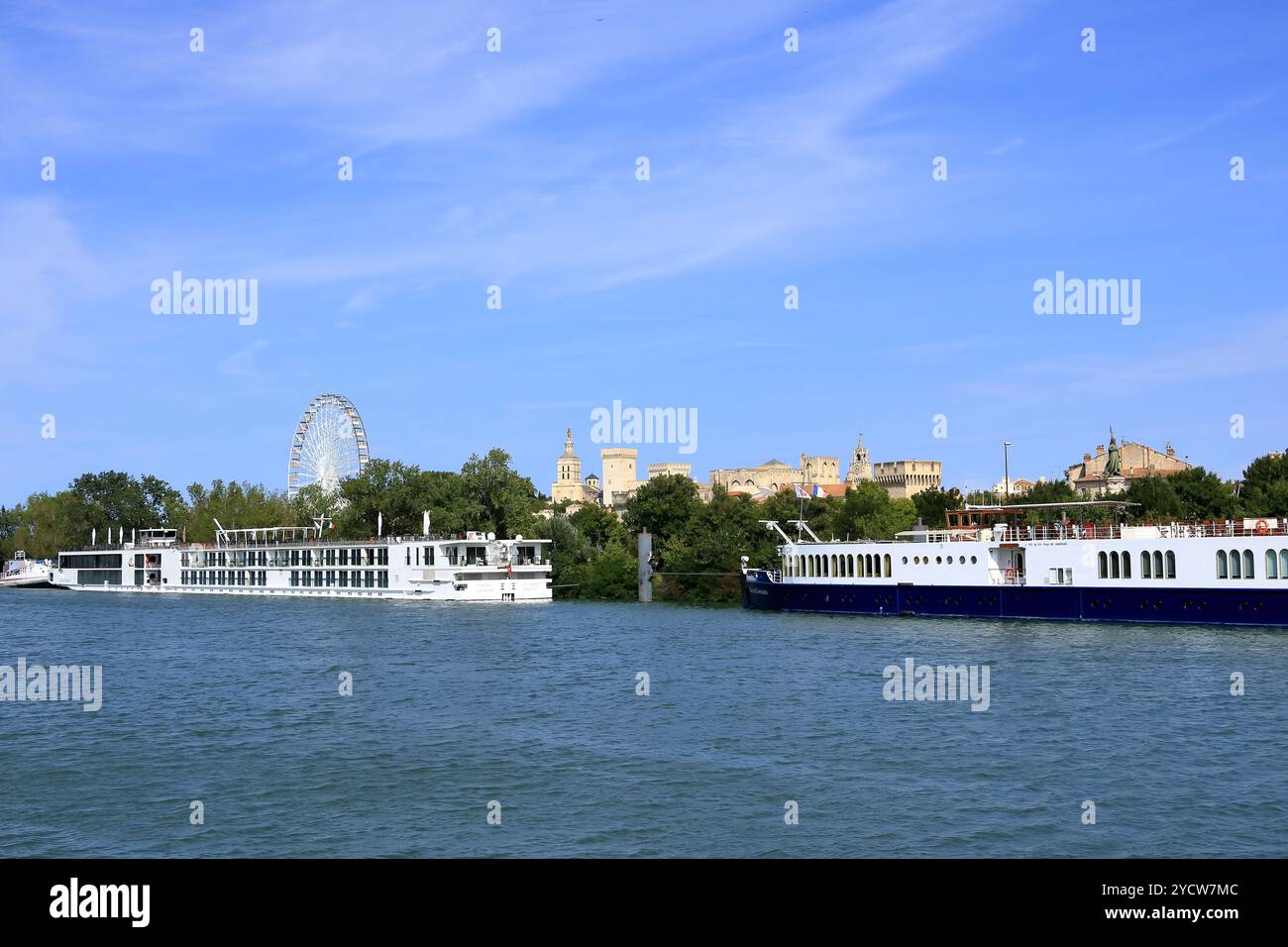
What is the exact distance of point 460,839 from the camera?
23.7 m

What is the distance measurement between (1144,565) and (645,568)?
59.3m

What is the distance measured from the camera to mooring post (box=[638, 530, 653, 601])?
121000 mm

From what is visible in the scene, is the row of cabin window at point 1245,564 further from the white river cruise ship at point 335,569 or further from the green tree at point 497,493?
the green tree at point 497,493

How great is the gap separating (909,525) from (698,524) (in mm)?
25433

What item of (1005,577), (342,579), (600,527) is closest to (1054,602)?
(1005,577)

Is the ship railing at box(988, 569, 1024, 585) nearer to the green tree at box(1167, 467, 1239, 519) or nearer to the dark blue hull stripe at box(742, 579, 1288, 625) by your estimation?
the dark blue hull stripe at box(742, 579, 1288, 625)

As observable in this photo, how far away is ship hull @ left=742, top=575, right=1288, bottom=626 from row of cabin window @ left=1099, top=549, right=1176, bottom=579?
1.08 m

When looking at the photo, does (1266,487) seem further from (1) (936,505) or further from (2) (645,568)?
(2) (645,568)

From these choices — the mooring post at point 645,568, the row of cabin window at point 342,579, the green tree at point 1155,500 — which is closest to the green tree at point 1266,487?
the green tree at point 1155,500

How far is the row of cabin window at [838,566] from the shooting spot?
8450 cm

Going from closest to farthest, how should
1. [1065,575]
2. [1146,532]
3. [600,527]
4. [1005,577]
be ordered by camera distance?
[1146,532]
[1065,575]
[1005,577]
[600,527]

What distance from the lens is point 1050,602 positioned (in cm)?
7388

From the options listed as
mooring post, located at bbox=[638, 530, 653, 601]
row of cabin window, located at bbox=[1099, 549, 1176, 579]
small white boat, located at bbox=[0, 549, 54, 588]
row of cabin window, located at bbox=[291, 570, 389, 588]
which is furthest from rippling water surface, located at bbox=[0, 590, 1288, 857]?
small white boat, located at bbox=[0, 549, 54, 588]

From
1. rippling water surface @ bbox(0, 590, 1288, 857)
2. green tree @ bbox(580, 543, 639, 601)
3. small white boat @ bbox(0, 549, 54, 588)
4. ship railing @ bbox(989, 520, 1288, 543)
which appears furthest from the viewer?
small white boat @ bbox(0, 549, 54, 588)
